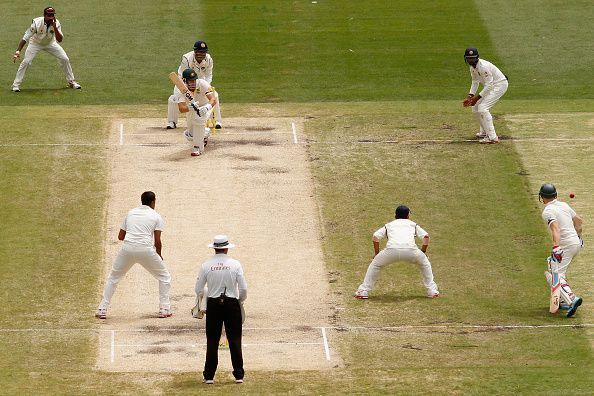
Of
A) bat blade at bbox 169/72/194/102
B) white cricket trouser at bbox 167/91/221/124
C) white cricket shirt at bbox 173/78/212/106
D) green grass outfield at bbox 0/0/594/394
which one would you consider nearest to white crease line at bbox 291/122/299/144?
green grass outfield at bbox 0/0/594/394

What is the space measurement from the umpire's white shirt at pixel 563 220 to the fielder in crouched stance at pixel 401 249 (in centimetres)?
202

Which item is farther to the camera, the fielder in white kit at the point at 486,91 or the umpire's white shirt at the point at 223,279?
the fielder in white kit at the point at 486,91

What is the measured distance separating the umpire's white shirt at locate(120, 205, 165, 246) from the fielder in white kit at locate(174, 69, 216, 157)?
720 cm

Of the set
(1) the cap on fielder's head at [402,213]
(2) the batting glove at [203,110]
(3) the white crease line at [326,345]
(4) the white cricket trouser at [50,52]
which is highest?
(4) the white cricket trouser at [50,52]

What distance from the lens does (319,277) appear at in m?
25.6

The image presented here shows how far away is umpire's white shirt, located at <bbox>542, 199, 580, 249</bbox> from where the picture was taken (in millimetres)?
23594

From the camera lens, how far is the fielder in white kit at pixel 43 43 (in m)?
34.3

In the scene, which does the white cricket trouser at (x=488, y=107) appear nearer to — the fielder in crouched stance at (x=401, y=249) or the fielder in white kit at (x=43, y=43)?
the fielder in crouched stance at (x=401, y=249)

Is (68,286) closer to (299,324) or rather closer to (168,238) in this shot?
(168,238)

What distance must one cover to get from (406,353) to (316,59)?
15975 millimetres

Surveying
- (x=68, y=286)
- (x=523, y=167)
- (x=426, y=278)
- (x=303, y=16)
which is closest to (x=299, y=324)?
(x=426, y=278)

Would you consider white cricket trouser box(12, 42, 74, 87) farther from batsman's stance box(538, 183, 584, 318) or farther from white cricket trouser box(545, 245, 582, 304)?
white cricket trouser box(545, 245, 582, 304)

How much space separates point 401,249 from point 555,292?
2573mm

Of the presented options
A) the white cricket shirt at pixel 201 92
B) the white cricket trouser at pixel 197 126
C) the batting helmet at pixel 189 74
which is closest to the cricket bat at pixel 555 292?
the white cricket trouser at pixel 197 126
